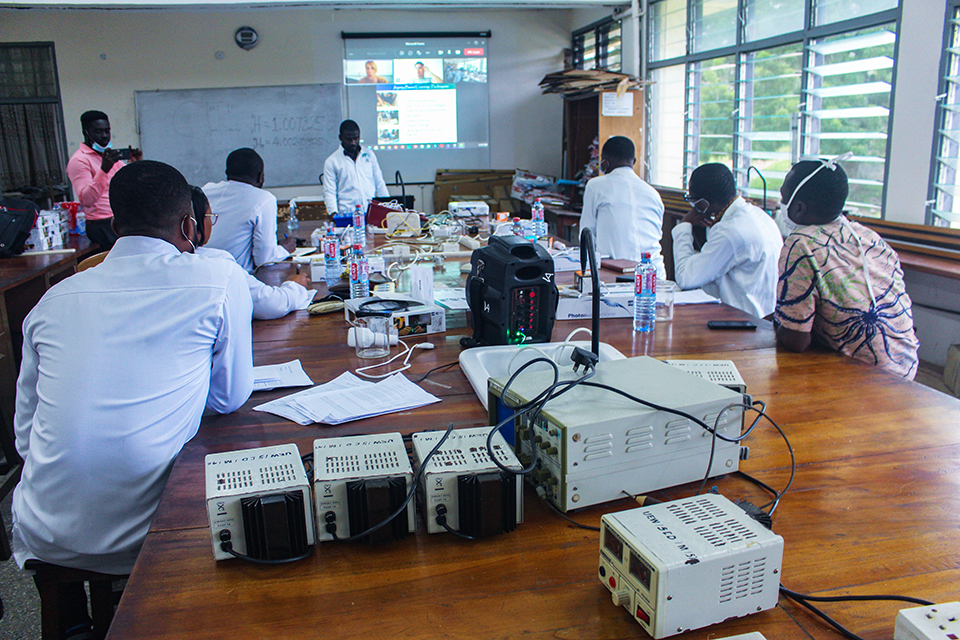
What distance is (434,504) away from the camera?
3.31 feet

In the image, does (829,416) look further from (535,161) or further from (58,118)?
(58,118)

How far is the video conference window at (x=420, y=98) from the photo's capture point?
7.26 metres

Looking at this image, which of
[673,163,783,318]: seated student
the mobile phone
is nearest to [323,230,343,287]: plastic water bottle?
[673,163,783,318]: seated student

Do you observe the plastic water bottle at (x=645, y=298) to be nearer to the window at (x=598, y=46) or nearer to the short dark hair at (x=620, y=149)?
the short dark hair at (x=620, y=149)

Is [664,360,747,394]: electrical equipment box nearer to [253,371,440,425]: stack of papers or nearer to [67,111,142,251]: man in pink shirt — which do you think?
[253,371,440,425]: stack of papers

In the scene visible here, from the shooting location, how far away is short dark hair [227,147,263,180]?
3318 millimetres

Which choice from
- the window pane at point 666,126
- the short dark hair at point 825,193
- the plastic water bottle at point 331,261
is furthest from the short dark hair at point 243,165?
the window pane at point 666,126

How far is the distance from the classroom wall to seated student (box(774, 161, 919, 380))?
20.0 ft

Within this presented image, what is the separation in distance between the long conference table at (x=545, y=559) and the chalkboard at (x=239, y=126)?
640cm

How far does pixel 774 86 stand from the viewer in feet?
14.9

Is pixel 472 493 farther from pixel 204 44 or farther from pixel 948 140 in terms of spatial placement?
pixel 204 44

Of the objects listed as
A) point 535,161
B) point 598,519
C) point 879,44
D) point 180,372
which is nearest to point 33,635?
point 180,372

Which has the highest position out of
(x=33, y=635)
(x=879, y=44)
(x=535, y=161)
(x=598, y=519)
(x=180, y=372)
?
(x=879, y=44)

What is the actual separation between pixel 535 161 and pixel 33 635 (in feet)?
22.5
